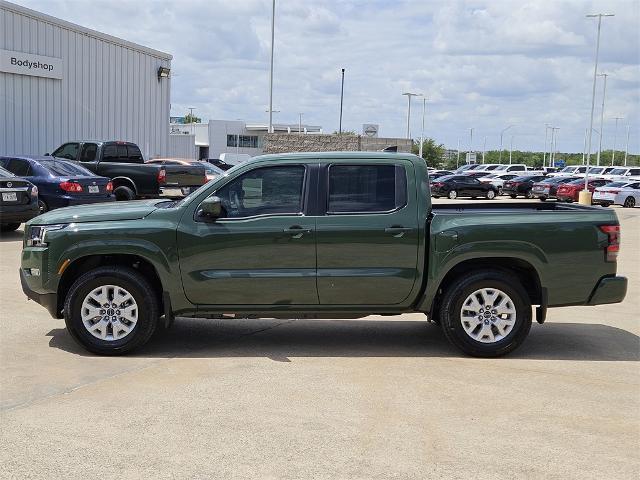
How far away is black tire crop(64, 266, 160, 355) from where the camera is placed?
6961mm

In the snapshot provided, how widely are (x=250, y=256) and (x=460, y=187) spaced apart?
35767 millimetres

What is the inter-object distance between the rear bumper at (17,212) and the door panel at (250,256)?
9.04 meters

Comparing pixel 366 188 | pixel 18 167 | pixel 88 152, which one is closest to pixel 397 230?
pixel 366 188

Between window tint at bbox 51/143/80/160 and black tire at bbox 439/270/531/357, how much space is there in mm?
18227

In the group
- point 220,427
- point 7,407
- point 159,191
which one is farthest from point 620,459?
point 159,191

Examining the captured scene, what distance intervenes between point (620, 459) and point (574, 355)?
2.67 meters

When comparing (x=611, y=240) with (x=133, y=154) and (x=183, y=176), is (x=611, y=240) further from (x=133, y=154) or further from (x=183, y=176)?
(x=133, y=154)

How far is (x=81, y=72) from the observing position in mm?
30469

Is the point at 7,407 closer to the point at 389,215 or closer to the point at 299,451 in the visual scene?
the point at 299,451

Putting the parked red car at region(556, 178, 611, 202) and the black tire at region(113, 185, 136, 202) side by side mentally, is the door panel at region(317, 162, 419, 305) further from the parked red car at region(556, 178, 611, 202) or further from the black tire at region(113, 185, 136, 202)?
the parked red car at region(556, 178, 611, 202)

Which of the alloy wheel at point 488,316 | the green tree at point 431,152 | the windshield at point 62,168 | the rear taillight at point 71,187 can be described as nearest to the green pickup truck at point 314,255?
the alloy wheel at point 488,316

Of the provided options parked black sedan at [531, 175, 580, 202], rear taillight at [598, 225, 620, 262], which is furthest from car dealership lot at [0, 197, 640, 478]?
parked black sedan at [531, 175, 580, 202]

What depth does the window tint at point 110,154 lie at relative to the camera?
75.4 ft

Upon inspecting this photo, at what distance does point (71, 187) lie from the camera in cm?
1725
